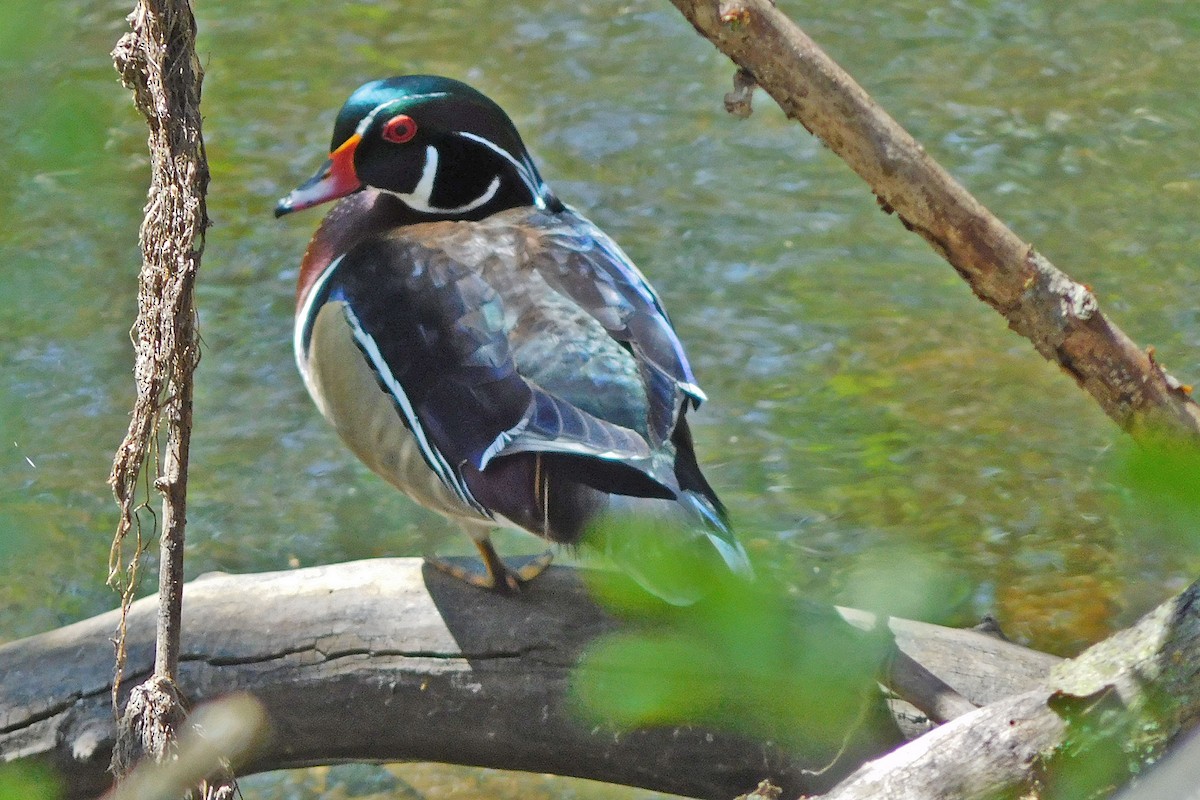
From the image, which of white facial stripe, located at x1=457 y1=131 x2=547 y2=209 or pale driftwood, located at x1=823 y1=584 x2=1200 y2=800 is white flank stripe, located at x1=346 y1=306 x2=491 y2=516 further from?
pale driftwood, located at x1=823 y1=584 x2=1200 y2=800

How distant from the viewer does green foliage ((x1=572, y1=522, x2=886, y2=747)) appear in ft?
7.01

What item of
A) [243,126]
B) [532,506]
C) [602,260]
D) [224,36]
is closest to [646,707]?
[532,506]

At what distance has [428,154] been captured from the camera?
276 cm

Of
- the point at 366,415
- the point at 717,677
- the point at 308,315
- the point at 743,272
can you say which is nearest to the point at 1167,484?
the point at 717,677

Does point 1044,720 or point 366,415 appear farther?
point 366,415

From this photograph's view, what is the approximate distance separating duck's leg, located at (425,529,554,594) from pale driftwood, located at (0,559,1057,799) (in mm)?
25

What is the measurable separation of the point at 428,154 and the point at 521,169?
19 cm

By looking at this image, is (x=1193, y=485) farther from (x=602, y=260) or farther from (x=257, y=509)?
(x=257, y=509)

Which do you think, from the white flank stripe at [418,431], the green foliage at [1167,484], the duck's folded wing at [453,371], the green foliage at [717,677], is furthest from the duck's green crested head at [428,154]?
the green foliage at [1167,484]

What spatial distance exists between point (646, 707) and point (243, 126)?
3.59m

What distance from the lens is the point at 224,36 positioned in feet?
18.9

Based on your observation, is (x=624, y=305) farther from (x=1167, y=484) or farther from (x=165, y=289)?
(x=1167, y=484)

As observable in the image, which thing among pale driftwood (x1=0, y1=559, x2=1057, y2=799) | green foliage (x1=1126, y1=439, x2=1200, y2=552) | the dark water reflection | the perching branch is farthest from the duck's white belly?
green foliage (x1=1126, y1=439, x2=1200, y2=552)

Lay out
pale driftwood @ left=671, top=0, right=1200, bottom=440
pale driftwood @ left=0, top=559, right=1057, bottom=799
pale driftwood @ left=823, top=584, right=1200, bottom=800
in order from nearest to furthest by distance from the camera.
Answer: pale driftwood @ left=823, top=584, right=1200, bottom=800 < pale driftwood @ left=671, top=0, right=1200, bottom=440 < pale driftwood @ left=0, top=559, right=1057, bottom=799
